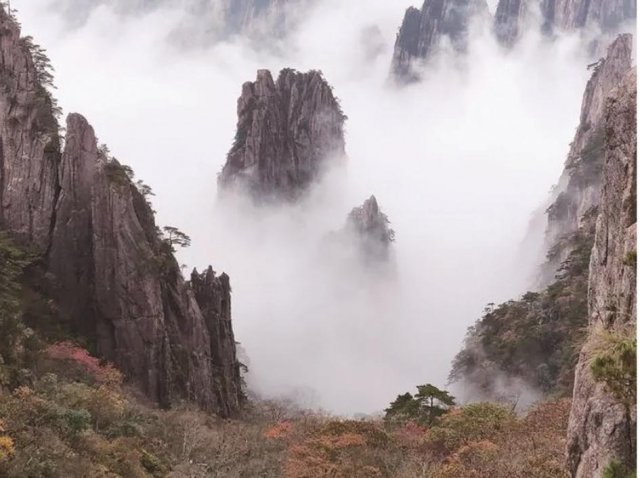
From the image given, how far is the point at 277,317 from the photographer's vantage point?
115 meters

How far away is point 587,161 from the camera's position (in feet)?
274

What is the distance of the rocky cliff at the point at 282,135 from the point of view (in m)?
122

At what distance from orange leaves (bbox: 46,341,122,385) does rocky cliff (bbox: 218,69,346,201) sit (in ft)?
274

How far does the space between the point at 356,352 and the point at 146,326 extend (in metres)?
65.3

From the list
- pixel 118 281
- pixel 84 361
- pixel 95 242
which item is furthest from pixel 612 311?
pixel 95 242

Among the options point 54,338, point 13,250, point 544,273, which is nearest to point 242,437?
point 54,338

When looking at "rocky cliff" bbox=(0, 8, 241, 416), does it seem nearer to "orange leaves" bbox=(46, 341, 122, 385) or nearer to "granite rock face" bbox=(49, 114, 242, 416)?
"granite rock face" bbox=(49, 114, 242, 416)

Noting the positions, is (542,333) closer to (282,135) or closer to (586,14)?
(282,135)

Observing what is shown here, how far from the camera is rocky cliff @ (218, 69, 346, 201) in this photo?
122 metres

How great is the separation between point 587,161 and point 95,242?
214 ft

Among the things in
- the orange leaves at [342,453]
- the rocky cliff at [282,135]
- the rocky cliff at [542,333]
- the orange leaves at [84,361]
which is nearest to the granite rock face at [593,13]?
the rocky cliff at [282,135]

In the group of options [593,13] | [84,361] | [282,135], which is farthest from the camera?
[593,13]

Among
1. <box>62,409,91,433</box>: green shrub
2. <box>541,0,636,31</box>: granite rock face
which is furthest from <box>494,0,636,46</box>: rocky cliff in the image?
<box>62,409,91,433</box>: green shrub

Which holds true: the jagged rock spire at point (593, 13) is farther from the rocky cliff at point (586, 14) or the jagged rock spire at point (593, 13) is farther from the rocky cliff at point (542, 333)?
the rocky cliff at point (542, 333)
